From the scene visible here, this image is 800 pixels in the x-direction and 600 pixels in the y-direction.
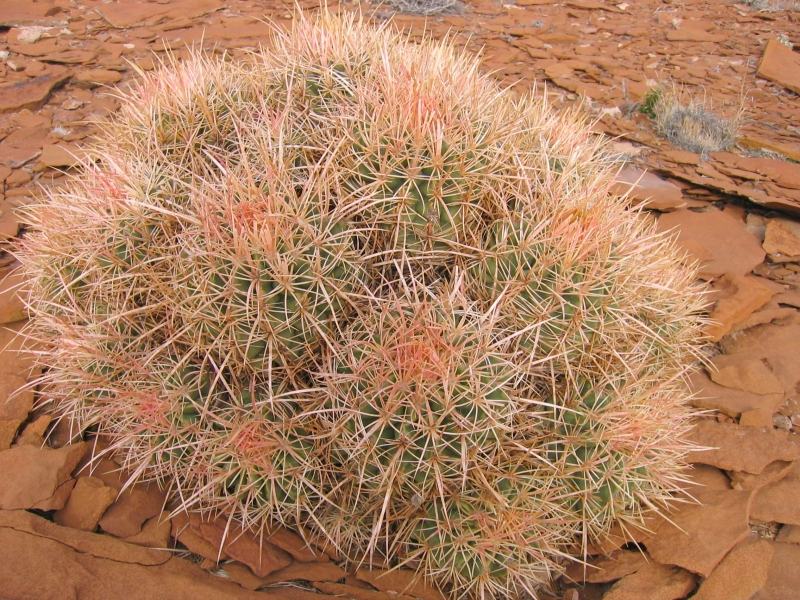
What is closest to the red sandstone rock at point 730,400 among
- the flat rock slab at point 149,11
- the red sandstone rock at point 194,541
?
the red sandstone rock at point 194,541

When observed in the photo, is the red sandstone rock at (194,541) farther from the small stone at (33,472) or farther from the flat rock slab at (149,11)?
the flat rock slab at (149,11)

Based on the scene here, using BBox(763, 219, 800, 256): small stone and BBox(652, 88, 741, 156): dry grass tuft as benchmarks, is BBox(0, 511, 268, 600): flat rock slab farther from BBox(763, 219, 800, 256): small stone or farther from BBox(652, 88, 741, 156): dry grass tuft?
BBox(652, 88, 741, 156): dry grass tuft

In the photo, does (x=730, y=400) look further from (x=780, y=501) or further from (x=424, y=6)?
(x=424, y=6)

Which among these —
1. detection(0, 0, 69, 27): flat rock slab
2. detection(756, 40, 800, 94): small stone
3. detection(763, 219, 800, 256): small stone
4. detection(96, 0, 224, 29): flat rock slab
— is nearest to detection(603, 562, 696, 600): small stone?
detection(763, 219, 800, 256): small stone

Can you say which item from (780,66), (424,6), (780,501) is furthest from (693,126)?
(780,501)

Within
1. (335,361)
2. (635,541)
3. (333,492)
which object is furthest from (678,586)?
(335,361)

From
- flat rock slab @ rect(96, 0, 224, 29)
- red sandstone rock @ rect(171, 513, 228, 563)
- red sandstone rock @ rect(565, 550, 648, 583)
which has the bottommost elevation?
red sandstone rock @ rect(565, 550, 648, 583)
